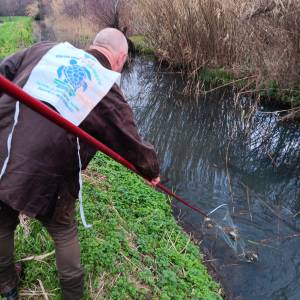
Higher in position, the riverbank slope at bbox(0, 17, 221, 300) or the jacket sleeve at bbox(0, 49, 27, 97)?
A: the jacket sleeve at bbox(0, 49, 27, 97)

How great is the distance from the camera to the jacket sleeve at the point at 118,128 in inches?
84.1

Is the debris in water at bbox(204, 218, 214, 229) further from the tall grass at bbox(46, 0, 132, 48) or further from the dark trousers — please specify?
the tall grass at bbox(46, 0, 132, 48)

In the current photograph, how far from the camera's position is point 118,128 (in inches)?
86.3

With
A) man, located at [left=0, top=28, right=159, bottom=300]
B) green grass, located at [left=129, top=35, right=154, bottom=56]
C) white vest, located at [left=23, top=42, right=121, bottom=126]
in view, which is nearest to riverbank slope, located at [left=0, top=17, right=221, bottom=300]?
man, located at [left=0, top=28, right=159, bottom=300]

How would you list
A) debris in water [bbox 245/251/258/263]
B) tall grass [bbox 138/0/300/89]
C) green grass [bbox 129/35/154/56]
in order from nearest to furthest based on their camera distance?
debris in water [bbox 245/251/258/263] → tall grass [bbox 138/0/300/89] → green grass [bbox 129/35/154/56]

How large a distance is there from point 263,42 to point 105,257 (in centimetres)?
633

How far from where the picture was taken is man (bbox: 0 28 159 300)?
2.09 meters

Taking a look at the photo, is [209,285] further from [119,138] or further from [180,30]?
[180,30]

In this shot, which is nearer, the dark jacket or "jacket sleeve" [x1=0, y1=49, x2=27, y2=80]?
the dark jacket

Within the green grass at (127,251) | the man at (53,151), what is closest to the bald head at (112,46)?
the man at (53,151)

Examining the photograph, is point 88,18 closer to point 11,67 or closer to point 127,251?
point 127,251

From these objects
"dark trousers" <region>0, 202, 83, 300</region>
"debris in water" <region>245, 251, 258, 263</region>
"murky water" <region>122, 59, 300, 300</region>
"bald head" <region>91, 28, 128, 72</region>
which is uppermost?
"bald head" <region>91, 28, 128, 72</region>

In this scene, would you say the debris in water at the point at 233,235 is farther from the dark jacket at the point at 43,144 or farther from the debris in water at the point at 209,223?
the dark jacket at the point at 43,144

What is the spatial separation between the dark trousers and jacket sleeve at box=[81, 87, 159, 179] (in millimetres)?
539
